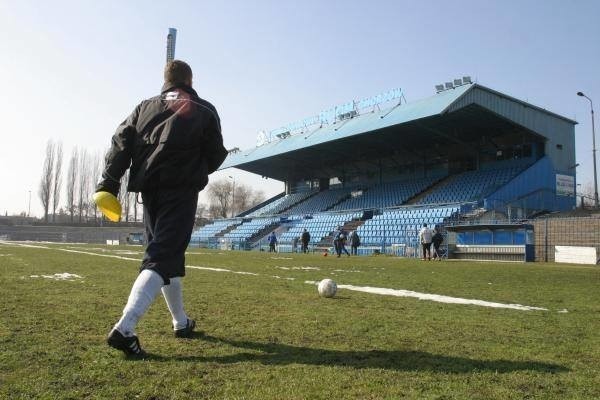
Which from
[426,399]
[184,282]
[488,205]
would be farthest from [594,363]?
[488,205]

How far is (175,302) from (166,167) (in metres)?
1.10

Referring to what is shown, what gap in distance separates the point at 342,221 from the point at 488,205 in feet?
40.3

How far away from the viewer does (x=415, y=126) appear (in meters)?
34.8

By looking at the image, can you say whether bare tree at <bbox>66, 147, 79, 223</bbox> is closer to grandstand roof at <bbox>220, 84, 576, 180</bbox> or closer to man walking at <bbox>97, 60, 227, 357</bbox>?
grandstand roof at <bbox>220, 84, 576, 180</bbox>

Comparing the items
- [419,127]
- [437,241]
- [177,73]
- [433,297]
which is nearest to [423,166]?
[419,127]

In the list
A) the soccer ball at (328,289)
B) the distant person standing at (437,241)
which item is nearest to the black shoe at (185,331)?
the soccer ball at (328,289)

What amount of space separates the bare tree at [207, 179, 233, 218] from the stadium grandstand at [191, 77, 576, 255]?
54432 millimetres

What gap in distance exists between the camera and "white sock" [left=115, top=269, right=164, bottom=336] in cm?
315

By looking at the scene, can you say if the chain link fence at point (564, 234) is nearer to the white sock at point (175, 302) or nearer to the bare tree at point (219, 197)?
the white sock at point (175, 302)

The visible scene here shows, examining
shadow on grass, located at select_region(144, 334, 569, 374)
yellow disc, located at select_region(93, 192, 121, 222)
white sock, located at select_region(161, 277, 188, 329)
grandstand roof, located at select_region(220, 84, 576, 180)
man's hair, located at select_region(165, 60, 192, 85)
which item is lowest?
shadow on grass, located at select_region(144, 334, 569, 374)

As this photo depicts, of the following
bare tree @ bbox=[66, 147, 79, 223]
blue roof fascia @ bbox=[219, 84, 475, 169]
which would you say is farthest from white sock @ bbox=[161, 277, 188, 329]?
bare tree @ bbox=[66, 147, 79, 223]

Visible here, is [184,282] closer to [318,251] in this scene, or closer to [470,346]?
[470,346]

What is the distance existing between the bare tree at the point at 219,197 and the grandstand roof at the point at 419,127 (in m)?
56.6

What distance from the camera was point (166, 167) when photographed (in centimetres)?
353
